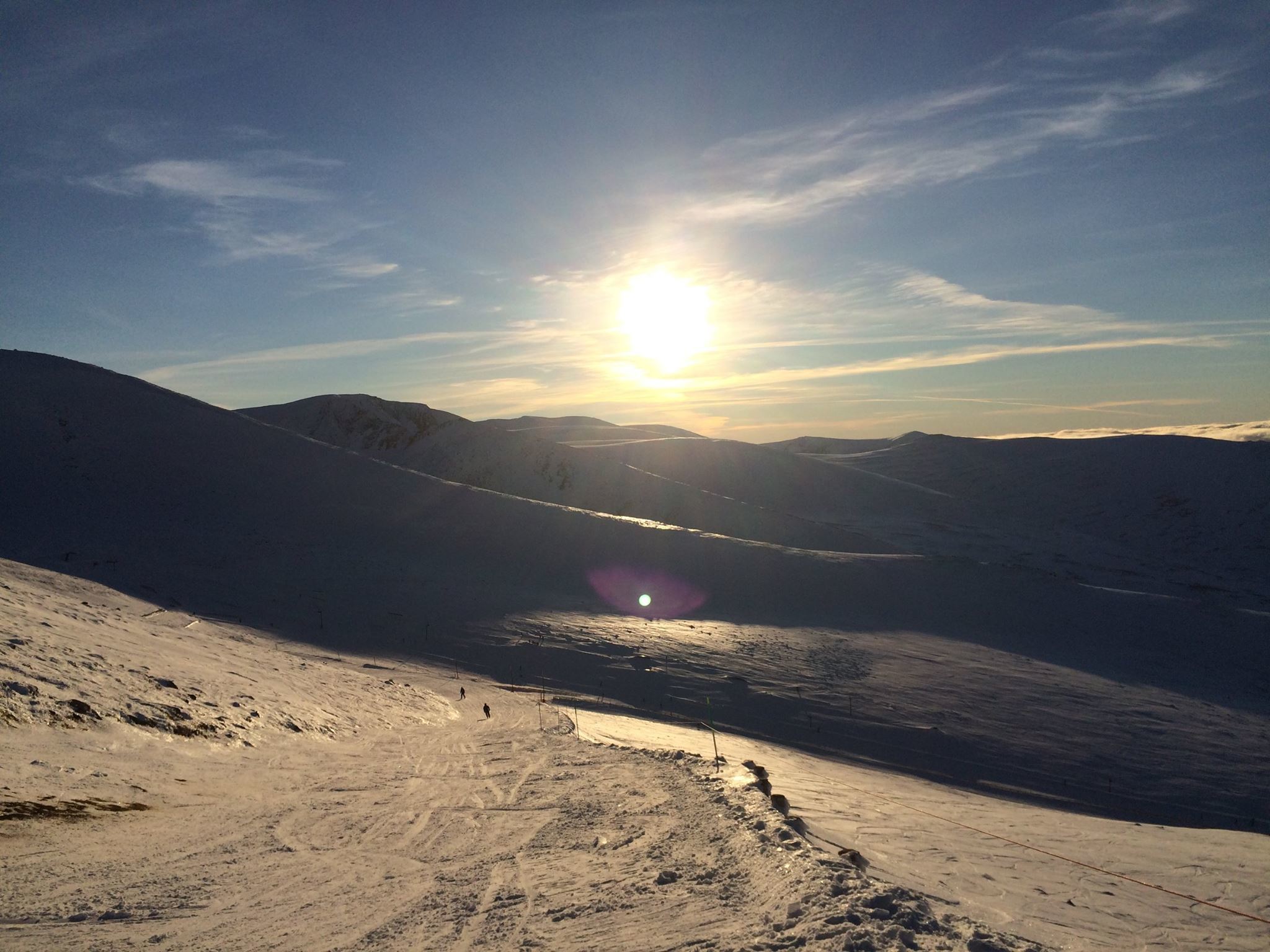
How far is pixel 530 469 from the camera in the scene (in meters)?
61.9

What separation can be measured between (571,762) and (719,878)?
17.5ft

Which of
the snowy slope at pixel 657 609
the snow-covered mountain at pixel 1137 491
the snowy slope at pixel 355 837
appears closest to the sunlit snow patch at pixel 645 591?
the snowy slope at pixel 657 609

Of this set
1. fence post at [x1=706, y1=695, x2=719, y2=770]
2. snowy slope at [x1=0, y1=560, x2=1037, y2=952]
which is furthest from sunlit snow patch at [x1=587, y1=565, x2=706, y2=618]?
snowy slope at [x1=0, y1=560, x2=1037, y2=952]

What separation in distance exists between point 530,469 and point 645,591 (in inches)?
1151

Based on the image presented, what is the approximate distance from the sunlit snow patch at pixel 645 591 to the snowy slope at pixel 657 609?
0.62ft

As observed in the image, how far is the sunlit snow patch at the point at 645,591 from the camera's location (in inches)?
1257

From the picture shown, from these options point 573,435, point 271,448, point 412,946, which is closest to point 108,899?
point 412,946

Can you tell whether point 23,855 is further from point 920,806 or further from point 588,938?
point 920,806

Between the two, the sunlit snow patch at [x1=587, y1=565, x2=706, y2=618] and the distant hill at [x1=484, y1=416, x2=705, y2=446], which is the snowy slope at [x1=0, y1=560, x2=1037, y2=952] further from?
the distant hill at [x1=484, y1=416, x2=705, y2=446]

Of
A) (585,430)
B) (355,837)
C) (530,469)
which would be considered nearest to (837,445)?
(585,430)

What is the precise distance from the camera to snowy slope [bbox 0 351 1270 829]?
65.4ft

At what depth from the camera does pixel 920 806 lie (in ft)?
42.4

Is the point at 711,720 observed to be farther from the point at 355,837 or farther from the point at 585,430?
the point at 585,430

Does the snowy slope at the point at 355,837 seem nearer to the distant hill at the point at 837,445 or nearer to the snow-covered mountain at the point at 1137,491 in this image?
the snow-covered mountain at the point at 1137,491
